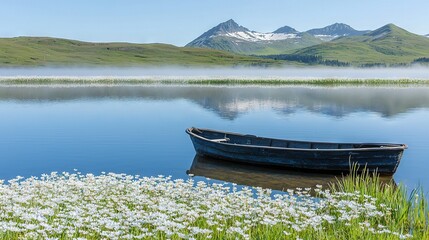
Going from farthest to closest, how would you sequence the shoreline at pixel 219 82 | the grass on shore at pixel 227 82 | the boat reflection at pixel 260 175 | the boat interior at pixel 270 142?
1. the grass on shore at pixel 227 82
2. the shoreline at pixel 219 82
3. the boat interior at pixel 270 142
4. the boat reflection at pixel 260 175

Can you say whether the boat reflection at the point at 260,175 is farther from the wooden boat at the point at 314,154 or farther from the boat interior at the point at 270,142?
the boat interior at the point at 270,142

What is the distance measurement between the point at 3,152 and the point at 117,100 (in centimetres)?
4220

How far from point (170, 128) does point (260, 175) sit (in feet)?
65.2

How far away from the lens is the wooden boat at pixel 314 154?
25.7 meters

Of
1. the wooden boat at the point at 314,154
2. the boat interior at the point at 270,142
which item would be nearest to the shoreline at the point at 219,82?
the boat interior at the point at 270,142

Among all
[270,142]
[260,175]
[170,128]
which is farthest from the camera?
[170,128]

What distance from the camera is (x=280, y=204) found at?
14.4m

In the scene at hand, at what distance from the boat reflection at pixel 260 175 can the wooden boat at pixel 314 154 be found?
1.29ft

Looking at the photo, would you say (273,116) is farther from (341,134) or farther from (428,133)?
(428,133)

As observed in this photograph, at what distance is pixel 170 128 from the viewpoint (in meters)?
45.4

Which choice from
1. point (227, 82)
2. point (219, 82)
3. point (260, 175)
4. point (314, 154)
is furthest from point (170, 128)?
point (227, 82)

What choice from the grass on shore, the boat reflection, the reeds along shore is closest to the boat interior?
the boat reflection

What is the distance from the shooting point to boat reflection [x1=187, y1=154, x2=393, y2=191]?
2491 centimetres

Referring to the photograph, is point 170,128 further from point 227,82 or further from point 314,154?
point 227,82
